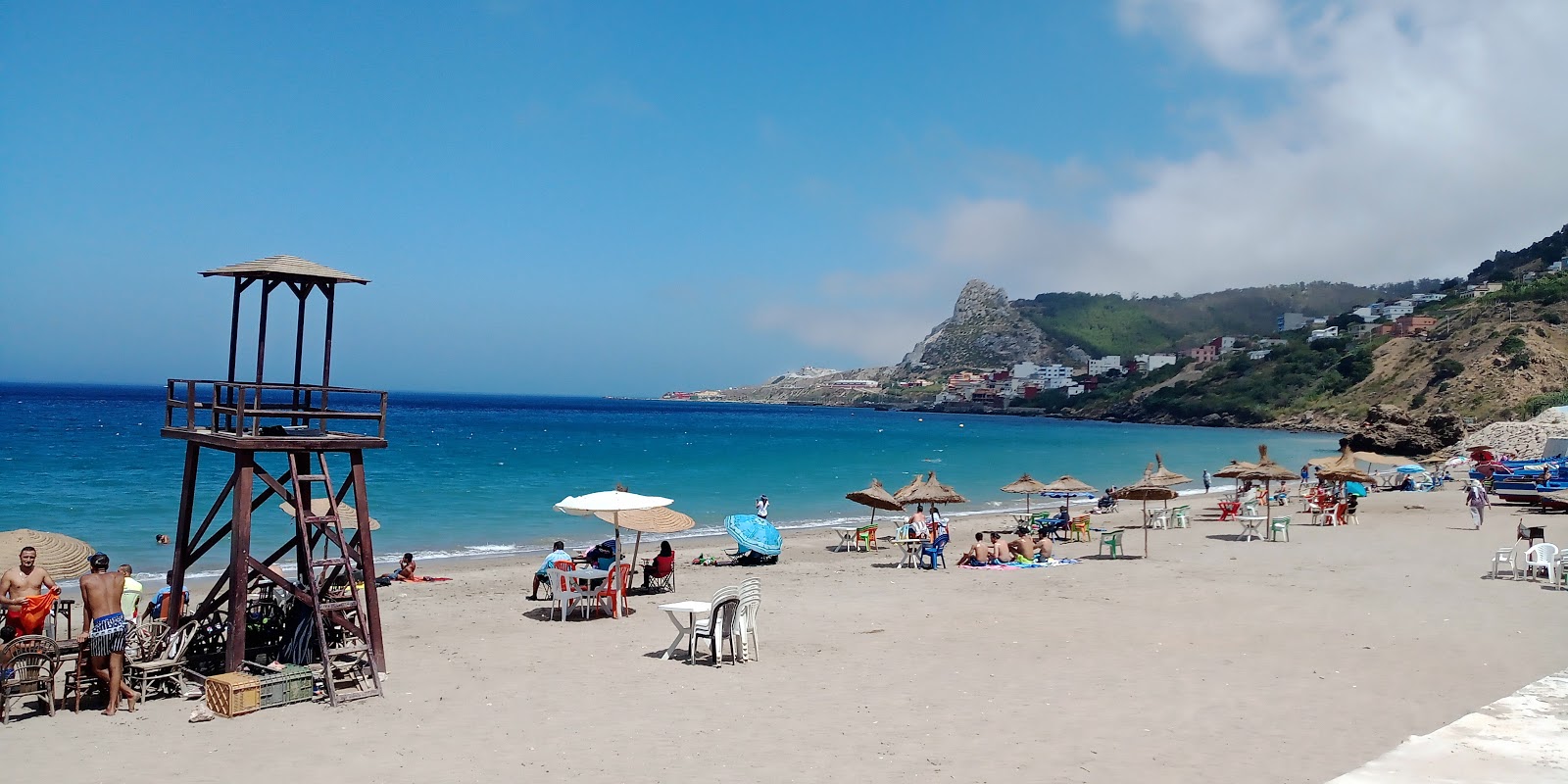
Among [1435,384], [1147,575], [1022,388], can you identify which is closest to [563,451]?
[1147,575]

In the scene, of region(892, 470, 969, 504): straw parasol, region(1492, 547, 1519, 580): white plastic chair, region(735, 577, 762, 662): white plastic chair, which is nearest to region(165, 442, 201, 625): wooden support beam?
region(735, 577, 762, 662): white plastic chair

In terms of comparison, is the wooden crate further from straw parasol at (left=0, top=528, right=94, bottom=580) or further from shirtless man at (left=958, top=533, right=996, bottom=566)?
shirtless man at (left=958, top=533, right=996, bottom=566)

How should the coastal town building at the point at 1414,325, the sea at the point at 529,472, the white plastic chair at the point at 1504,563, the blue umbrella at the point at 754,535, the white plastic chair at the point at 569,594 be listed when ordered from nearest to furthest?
the white plastic chair at the point at 569,594
the white plastic chair at the point at 1504,563
the blue umbrella at the point at 754,535
the sea at the point at 529,472
the coastal town building at the point at 1414,325

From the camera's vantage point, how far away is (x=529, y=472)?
4731 centimetres

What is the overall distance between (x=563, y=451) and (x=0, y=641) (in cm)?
5654

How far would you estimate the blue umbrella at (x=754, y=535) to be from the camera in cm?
2034

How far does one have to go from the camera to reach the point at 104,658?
8.75m

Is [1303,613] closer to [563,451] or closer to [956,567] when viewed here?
[956,567]

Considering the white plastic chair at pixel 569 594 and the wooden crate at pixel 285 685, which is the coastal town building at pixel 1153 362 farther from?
the wooden crate at pixel 285 685

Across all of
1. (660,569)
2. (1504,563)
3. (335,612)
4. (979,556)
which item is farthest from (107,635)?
(1504,563)

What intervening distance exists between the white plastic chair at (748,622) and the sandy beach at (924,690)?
0.75 feet

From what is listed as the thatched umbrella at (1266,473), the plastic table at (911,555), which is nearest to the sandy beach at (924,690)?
the plastic table at (911,555)

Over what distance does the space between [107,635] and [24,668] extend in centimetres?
66

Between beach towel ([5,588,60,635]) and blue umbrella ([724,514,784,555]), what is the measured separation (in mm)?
12640
